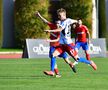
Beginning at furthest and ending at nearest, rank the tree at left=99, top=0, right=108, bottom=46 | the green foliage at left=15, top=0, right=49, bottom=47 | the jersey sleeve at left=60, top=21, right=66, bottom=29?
A: 1. the tree at left=99, top=0, right=108, bottom=46
2. the green foliage at left=15, top=0, right=49, bottom=47
3. the jersey sleeve at left=60, top=21, right=66, bottom=29

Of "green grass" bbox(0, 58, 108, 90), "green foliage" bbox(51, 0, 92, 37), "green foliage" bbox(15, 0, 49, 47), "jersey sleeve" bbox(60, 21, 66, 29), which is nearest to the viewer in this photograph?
"green grass" bbox(0, 58, 108, 90)

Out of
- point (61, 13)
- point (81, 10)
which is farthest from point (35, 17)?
point (61, 13)

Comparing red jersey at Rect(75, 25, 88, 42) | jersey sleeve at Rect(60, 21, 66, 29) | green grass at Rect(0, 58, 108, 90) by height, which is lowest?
green grass at Rect(0, 58, 108, 90)

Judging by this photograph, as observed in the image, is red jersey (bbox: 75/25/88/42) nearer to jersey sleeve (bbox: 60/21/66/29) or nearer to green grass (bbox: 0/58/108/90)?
green grass (bbox: 0/58/108/90)

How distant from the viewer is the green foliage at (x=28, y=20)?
40688 mm

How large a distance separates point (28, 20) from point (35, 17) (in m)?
0.64

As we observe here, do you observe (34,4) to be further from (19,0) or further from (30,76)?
(30,76)

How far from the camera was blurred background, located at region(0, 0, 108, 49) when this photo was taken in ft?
134

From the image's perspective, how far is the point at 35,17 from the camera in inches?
1588

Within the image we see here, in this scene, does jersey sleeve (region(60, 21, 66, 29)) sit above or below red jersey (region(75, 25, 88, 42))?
above

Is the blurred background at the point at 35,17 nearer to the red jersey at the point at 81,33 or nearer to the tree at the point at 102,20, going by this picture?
the tree at the point at 102,20

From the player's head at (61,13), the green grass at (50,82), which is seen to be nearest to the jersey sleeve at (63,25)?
the player's head at (61,13)

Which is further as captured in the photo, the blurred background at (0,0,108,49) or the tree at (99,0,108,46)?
the tree at (99,0,108,46)

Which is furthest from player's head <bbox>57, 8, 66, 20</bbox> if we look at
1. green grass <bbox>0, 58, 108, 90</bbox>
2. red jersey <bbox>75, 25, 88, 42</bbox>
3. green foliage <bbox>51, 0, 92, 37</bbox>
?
green foliage <bbox>51, 0, 92, 37</bbox>
